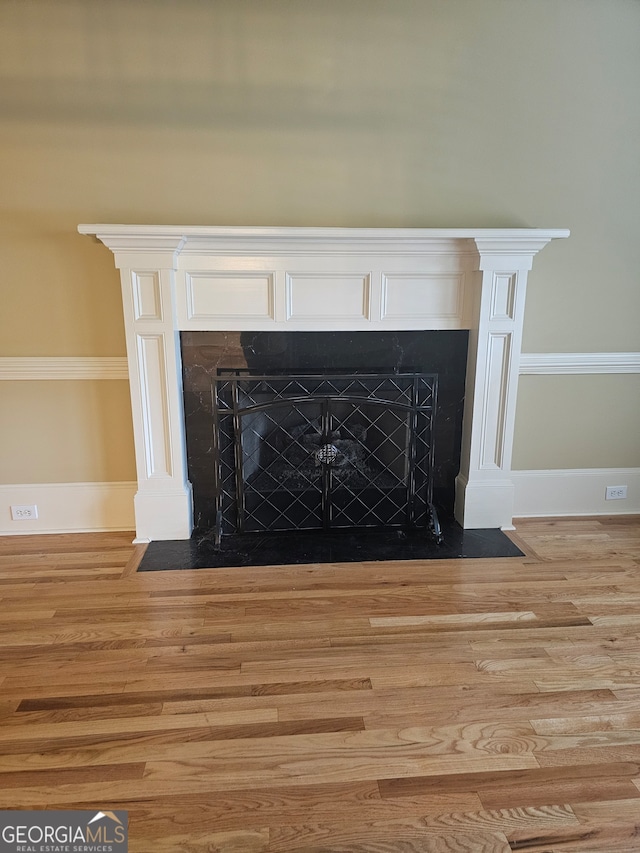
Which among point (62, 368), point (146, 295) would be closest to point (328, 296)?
point (146, 295)

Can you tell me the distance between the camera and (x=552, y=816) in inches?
57.4

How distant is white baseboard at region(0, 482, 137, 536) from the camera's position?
3.04m

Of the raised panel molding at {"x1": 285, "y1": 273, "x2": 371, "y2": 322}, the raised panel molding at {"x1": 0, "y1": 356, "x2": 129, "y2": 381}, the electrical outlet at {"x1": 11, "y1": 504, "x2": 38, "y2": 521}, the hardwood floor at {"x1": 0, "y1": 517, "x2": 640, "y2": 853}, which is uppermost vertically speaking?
the raised panel molding at {"x1": 285, "y1": 273, "x2": 371, "y2": 322}

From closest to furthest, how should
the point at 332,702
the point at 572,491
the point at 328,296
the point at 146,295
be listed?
1. the point at 332,702
2. the point at 146,295
3. the point at 328,296
4. the point at 572,491

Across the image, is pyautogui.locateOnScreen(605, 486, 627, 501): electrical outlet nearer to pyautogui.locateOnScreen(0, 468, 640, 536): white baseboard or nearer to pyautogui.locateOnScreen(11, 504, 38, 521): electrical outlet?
pyautogui.locateOnScreen(0, 468, 640, 536): white baseboard

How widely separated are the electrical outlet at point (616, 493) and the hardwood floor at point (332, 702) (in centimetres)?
59

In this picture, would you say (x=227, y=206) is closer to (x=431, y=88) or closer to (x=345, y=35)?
(x=345, y=35)

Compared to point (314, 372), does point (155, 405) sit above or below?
below

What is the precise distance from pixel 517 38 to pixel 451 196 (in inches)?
31.1

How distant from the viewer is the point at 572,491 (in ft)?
10.8

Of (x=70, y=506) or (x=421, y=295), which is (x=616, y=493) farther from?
(x=70, y=506)

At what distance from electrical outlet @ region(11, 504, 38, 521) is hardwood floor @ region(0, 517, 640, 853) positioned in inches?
16.1

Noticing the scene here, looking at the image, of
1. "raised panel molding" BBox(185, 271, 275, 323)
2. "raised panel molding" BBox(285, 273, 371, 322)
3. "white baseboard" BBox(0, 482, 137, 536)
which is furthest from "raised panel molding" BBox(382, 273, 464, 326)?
"white baseboard" BBox(0, 482, 137, 536)

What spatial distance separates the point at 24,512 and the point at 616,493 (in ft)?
11.3
